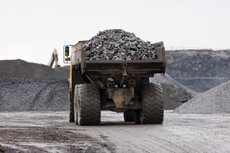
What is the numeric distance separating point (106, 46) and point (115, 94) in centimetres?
136

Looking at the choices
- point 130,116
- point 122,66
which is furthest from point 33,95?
point 122,66

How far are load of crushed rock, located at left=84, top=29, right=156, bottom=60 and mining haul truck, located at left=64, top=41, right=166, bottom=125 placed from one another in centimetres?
26

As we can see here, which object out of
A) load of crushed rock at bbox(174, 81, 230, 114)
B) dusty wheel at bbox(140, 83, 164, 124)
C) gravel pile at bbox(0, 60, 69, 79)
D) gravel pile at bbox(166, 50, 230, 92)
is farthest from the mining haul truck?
gravel pile at bbox(166, 50, 230, 92)

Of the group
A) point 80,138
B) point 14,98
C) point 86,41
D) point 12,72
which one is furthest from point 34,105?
point 80,138

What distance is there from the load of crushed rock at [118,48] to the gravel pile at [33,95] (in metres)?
21.1

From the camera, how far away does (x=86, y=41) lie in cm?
1603

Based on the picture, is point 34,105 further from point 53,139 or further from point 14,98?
point 53,139

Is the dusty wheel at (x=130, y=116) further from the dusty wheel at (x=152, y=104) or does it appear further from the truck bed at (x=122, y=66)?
the truck bed at (x=122, y=66)

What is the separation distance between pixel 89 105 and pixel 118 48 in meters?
1.76

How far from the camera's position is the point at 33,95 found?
3869 cm

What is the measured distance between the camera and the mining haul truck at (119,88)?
1377cm

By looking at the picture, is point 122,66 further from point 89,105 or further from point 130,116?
point 130,116

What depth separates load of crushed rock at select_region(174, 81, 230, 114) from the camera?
25.6m

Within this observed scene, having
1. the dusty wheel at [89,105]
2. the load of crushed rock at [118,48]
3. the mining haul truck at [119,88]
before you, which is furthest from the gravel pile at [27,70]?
the dusty wheel at [89,105]
